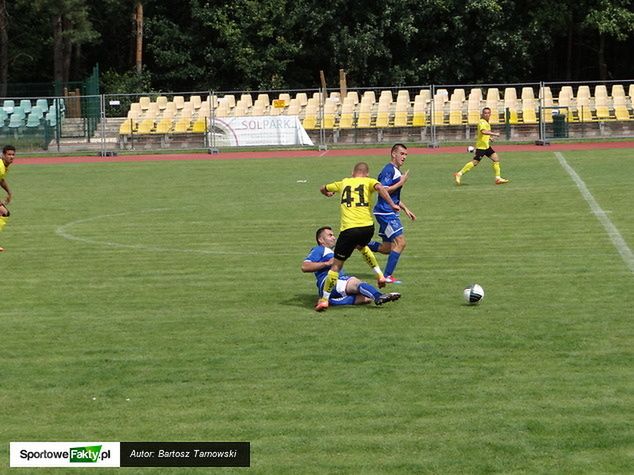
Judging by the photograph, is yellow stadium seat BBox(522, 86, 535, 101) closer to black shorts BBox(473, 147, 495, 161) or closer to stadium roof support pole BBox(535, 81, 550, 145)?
stadium roof support pole BBox(535, 81, 550, 145)

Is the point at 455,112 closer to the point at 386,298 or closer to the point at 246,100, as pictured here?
the point at 246,100

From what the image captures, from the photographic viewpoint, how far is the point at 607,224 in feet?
72.5

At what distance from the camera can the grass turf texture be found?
962 cm

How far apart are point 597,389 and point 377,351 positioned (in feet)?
8.03

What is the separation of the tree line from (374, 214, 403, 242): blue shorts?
38.1m

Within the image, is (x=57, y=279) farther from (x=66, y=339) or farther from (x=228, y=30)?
(x=228, y=30)

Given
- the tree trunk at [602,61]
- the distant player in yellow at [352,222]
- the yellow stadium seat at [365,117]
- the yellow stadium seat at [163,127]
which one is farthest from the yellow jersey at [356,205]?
the tree trunk at [602,61]

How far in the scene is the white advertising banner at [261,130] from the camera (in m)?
46.1

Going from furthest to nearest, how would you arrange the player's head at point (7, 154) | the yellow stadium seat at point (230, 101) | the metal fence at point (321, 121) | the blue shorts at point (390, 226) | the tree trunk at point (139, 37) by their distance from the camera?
1. the tree trunk at point (139, 37)
2. the yellow stadium seat at point (230, 101)
3. the metal fence at point (321, 121)
4. the player's head at point (7, 154)
5. the blue shorts at point (390, 226)

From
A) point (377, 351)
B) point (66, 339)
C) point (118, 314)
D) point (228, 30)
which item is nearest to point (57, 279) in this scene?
point (118, 314)

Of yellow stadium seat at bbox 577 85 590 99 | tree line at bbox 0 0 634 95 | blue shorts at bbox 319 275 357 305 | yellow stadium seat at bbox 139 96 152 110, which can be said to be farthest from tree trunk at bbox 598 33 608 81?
blue shorts at bbox 319 275 357 305

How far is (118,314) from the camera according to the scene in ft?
48.9

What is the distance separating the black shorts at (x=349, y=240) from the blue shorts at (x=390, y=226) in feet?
7.53
